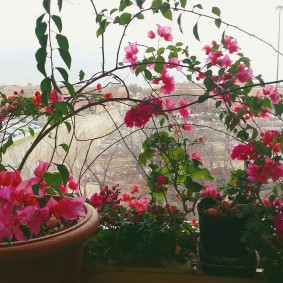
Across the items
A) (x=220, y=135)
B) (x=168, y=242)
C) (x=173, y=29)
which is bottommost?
(x=168, y=242)

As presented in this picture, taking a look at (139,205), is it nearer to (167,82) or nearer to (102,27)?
(167,82)

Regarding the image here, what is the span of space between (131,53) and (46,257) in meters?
0.74

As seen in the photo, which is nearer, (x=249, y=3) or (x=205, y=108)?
(x=249, y=3)

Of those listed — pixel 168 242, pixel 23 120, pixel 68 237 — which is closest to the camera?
pixel 68 237

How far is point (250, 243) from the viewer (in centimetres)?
108

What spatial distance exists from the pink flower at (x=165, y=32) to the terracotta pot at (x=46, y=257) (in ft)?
2.20

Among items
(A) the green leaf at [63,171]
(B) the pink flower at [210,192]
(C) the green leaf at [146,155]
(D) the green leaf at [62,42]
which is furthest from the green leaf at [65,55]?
(B) the pink flower at [210,192]

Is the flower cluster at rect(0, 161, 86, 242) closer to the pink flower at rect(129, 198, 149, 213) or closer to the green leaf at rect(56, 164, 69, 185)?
the green leaf at rect(56, 164, 69, 185)

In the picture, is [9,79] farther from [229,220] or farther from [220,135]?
[229,220]

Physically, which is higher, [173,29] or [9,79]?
[173,29]

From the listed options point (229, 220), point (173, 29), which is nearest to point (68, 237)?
point (229, 220)

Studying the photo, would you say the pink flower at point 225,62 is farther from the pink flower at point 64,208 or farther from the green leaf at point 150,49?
the pink flower at point 64,208

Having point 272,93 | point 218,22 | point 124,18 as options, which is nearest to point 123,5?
point 124,18

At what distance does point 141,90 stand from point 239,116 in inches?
17.5
